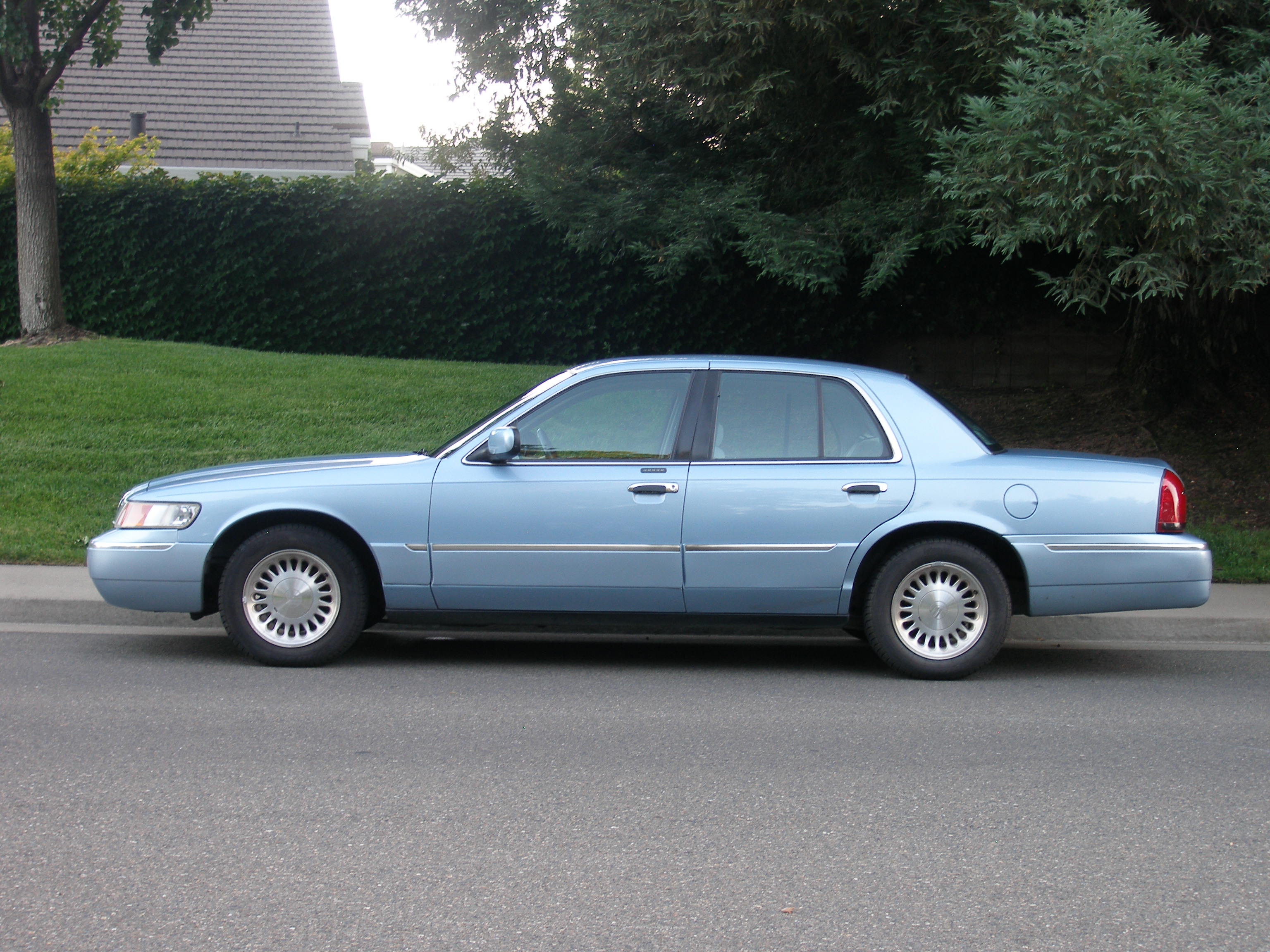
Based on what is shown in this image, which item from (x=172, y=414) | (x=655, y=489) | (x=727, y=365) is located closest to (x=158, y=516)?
(x=655, y=489)

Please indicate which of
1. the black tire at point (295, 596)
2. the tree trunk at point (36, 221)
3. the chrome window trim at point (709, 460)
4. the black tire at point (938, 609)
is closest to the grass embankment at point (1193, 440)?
the black tire at point (938, 609)

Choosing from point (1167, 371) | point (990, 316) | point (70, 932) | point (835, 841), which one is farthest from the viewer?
point (990, 316)

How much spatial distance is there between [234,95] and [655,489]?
19699mm

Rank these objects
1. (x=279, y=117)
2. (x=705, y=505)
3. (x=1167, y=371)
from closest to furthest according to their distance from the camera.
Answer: (x=705, y=505)
(x=1167, y=371)
(x=279, y=117)

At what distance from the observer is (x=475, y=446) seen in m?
6.37

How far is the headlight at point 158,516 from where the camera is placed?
251 inches

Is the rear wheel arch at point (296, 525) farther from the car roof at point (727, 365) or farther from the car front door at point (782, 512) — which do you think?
the car front door at point (782, 512)

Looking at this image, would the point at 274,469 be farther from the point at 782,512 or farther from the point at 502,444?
the point at 782,512

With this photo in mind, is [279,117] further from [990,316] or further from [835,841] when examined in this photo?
[835,841]

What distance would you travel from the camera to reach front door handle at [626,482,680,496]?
6.18 meters

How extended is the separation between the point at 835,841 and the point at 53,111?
15457 millimetres

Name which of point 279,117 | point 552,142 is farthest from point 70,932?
point 279,117

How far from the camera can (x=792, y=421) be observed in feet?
21.0

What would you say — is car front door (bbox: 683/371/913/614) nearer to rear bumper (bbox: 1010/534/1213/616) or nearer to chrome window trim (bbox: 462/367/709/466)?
chrome window trim (bbox: 462/367/709/466)
